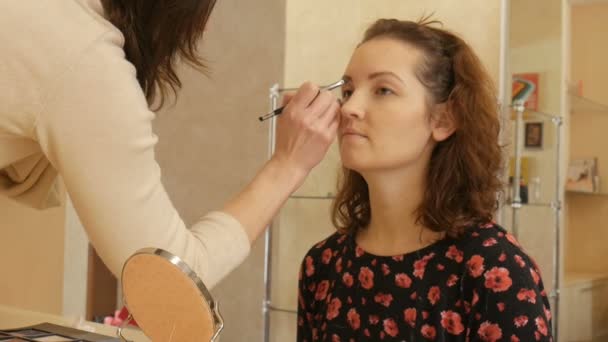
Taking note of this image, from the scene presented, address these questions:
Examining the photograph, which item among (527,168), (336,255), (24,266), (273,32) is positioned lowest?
(24,266)

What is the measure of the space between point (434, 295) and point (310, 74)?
1.49 meters

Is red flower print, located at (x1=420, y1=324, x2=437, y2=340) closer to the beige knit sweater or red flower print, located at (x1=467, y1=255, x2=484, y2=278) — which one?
red flower print, located at (x1=467, y1=255, x2=484, y2=278)

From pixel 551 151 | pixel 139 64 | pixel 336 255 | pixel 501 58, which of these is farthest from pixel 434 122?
pixel 551 151

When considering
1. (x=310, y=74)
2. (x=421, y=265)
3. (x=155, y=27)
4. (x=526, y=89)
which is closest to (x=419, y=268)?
(x=421, y=265)

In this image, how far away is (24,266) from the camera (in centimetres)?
190

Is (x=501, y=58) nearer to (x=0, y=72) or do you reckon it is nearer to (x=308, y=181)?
(x=308, y=181)

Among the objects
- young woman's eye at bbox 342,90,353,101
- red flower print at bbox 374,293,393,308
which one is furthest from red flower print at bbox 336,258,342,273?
young woman's eye at bbox 342,90,353,101

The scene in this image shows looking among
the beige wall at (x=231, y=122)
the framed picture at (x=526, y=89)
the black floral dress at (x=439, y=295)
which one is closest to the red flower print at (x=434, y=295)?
the black floral dress at (x=439, y=295)

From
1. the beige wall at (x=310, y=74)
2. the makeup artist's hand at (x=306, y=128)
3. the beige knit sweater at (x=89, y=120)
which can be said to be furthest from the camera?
the beige wall at (x=310, y=74)

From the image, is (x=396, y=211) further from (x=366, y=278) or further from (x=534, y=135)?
(x=534, y=135)

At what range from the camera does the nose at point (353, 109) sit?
1.23 m

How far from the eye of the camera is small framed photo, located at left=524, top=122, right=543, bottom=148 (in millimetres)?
2084

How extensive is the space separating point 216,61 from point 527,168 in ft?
3.99

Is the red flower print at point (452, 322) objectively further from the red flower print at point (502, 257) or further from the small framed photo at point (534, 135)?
the small framed photo at point (534, 135)
